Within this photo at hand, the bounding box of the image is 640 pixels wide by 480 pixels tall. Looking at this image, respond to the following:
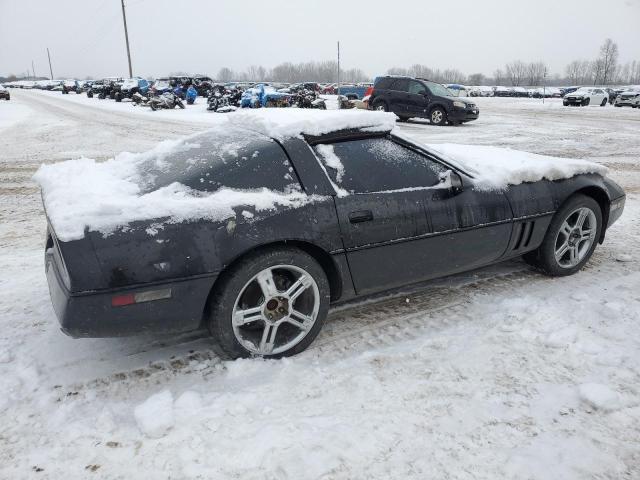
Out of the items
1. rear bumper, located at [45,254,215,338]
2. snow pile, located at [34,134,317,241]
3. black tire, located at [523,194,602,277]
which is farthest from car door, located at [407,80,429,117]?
rear bumper, located at [45,254,215,338]

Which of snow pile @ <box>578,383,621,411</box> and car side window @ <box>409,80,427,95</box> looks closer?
snow pile @ <box>578,383,621,411</box>

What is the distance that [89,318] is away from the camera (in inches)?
92.7

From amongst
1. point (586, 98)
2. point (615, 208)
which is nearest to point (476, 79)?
point (586, 98)

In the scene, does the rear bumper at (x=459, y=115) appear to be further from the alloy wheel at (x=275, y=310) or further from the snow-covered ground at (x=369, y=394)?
the alloy wheel at (x=275, y=310)

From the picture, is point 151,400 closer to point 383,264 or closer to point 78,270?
point 78,270

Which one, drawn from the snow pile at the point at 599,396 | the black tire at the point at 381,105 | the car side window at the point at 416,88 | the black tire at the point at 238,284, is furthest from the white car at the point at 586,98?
the black tire at the point at 238,284

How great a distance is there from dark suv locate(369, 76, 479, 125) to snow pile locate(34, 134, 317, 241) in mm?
14853

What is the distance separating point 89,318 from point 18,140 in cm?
1346

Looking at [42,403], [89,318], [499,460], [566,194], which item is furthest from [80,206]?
[566,194]

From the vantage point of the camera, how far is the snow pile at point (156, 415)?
225 centimetres

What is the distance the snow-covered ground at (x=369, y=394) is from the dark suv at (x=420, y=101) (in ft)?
44.6

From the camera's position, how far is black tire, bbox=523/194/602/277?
3.76 metres

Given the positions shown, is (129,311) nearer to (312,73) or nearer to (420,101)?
(420,101)

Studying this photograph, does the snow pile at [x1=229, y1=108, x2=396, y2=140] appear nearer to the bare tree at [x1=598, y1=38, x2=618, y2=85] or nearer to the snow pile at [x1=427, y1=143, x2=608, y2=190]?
the snow pile at [x1=427, y1=143, x2=608, y2=190]
